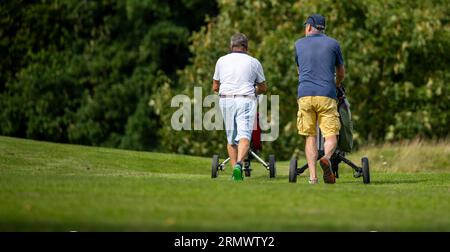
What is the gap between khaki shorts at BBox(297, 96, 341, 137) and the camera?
15.9 metres

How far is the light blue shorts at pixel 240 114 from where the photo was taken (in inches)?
667

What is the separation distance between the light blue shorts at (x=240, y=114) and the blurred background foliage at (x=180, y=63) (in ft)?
58.9

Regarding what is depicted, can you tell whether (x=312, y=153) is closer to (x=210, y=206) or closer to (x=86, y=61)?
(x=210, y=206)

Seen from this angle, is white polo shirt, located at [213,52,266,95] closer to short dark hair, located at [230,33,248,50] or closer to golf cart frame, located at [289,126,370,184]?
short dark hair, located at [230,33,248,50]

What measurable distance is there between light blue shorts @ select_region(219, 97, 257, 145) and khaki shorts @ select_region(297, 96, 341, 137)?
114 cm

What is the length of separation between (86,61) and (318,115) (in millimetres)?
33204

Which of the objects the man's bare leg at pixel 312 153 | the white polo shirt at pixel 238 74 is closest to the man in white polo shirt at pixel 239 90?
the white polo shirt at pixel 238 74

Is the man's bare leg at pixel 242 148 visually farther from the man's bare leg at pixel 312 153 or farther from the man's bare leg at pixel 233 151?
the man's bare leg at pixel 312 153

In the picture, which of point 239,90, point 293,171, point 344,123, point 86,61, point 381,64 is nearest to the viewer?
point 293,171

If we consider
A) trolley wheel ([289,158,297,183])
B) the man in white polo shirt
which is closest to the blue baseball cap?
the man in white polo shirt

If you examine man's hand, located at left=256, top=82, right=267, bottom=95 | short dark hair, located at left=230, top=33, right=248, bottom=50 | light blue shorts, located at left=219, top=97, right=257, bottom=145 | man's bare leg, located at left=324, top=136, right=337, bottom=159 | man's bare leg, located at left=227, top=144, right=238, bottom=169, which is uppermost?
short dark hair, located at left=230, top=33, right=248, bottom=50

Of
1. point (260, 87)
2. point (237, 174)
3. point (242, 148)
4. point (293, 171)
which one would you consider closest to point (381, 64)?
point (260, 87)

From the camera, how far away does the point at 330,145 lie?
15.9 metres

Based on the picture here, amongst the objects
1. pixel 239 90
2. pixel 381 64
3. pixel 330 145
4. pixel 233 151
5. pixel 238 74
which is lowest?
pixel 233 151
